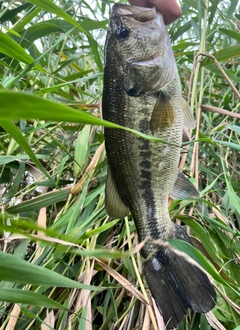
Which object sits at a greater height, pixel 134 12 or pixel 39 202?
pixel 134 12

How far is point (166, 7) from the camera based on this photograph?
0.79 m

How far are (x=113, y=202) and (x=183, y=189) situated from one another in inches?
6.1

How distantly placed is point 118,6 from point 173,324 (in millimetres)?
663

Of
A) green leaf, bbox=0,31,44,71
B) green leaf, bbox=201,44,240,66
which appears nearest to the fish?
green leaf, bbox=0,31,44,71

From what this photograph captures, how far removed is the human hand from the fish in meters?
0.01

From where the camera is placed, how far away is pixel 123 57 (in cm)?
83

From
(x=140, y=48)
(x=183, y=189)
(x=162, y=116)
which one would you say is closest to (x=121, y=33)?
(x=140, y=48)

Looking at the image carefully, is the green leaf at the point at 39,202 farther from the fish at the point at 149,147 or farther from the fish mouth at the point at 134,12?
the fish mouth at the point at 134,12

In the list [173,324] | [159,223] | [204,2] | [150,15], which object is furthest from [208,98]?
[173,324]

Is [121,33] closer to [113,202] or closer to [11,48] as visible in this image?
[11,48]

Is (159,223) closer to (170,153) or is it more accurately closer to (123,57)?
Answer: (170,153)

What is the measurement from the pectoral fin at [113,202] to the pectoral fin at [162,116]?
0.13 meters

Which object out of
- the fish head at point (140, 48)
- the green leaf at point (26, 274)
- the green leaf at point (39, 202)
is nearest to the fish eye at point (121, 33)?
the fish head at point (140, 48)

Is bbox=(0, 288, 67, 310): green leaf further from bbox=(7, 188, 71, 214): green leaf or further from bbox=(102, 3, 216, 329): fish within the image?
bbox=(7, 188, 71, 214): green leaf
